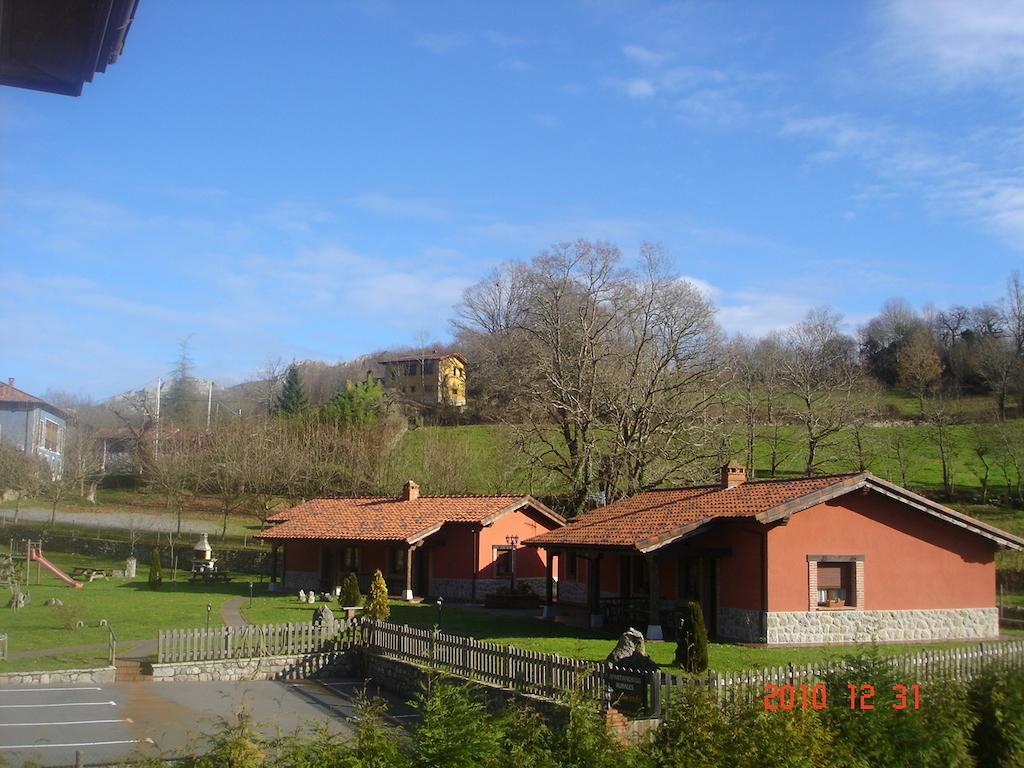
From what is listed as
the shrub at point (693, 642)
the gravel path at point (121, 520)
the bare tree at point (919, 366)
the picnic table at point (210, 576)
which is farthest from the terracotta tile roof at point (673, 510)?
the bare tree at point (919, 366)

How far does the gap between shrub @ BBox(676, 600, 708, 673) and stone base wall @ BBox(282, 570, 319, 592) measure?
24.5m

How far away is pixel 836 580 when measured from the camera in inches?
904

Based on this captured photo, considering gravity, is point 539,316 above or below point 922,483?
above

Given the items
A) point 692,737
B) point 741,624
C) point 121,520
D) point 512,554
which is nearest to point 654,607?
point 741,624

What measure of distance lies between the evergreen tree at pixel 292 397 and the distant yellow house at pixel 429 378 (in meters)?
8.10

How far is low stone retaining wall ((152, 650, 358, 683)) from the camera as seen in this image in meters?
19.9

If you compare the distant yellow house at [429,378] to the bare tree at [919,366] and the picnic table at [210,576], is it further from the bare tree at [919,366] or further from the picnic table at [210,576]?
the bare tree at [919,366]

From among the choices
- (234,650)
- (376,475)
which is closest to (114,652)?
(234,650)

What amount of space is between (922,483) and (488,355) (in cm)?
2981

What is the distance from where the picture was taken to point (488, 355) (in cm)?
6538

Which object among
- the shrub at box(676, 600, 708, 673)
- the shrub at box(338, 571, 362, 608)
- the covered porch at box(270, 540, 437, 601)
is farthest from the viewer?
the covered porch at box(270, 540, 437, 601)

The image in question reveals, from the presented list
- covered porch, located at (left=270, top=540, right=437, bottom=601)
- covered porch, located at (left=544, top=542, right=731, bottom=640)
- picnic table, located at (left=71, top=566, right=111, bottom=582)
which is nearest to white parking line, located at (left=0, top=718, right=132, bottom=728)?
covered porch, located at (left=544, top=542, right=731, bottom=640)

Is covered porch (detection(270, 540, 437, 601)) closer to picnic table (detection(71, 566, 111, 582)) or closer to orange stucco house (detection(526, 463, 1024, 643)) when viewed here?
picnic table (detection(71, 566, 111, 582))

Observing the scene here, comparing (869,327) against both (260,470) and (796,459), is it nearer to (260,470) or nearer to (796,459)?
(796,459)
